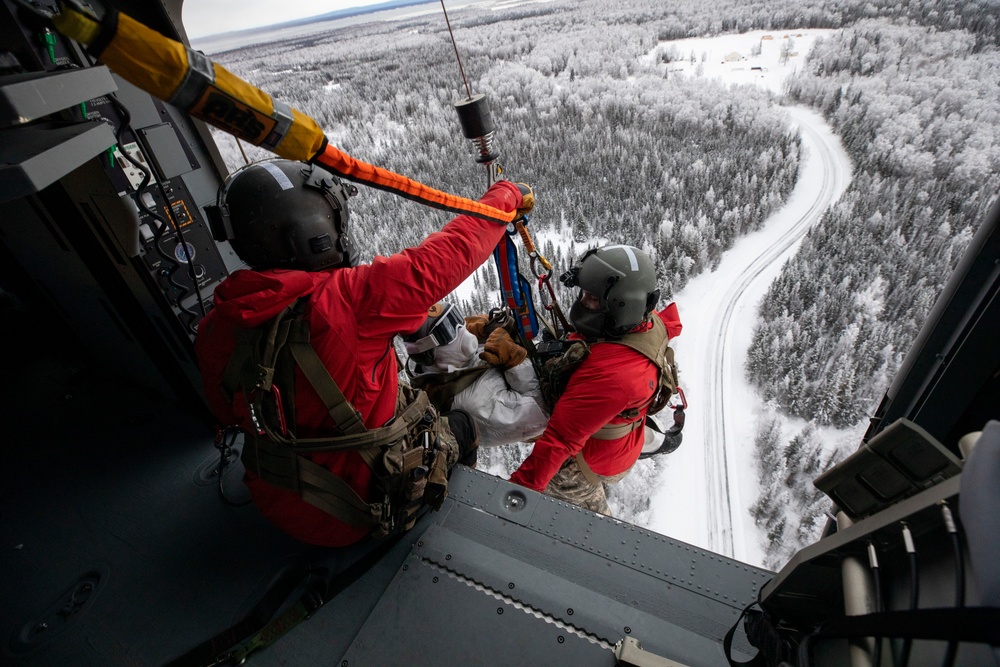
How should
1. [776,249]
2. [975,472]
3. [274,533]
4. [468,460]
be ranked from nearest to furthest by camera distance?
1. [975,472]
2. [274,533]
3. [468,460]
4. [776,249]

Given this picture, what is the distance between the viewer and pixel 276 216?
1.51 meters

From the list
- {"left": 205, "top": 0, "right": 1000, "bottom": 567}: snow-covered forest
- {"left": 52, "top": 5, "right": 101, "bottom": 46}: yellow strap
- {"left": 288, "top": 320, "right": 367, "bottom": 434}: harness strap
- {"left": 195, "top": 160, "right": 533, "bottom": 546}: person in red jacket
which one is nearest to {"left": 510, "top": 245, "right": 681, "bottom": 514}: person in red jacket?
{"left": 195, "top": 160, "right": 533, "bottom": 546}: person in red jacket

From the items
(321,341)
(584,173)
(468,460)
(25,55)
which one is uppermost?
(25,55)

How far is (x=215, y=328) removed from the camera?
1526 millimetres

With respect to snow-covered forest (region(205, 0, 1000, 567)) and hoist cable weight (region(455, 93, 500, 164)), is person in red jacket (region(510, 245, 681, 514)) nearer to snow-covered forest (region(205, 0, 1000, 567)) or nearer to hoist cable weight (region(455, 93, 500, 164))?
hoist cable weight (region(455, 93, 500, 164))

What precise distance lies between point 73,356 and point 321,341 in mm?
2982

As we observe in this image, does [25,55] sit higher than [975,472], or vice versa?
[25,55]

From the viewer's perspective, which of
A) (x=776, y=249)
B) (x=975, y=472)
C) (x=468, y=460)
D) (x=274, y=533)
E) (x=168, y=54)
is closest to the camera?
(x=975, y=472)

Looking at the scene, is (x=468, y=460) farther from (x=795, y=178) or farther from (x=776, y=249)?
(x=795, y=178)

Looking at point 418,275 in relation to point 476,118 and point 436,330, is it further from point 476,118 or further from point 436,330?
point 476,118

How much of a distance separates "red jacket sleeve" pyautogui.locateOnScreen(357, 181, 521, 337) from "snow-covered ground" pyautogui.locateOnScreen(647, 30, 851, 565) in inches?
145

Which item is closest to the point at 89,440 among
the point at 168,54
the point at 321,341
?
the point at 321,341

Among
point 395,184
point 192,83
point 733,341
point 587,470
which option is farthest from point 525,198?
point 733,341

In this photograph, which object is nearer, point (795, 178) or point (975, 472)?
point (975, 472)
